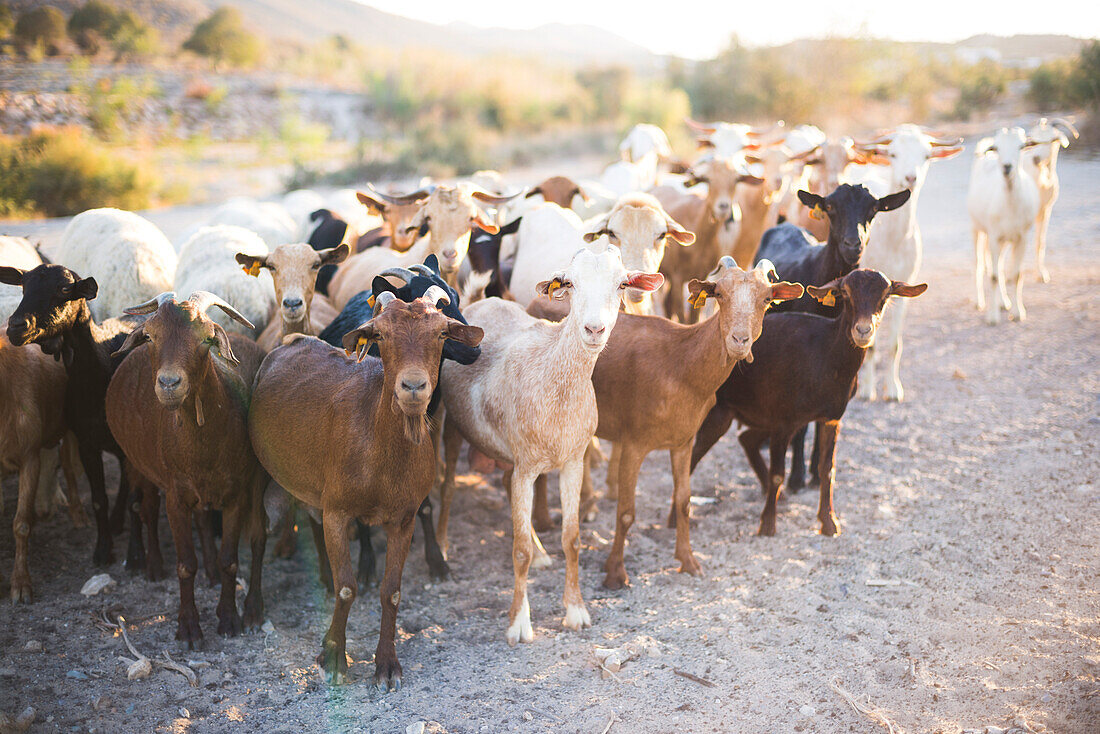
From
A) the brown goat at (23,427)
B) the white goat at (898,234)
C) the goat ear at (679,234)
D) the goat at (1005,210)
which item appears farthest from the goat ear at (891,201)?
the brown goat at (23,427)

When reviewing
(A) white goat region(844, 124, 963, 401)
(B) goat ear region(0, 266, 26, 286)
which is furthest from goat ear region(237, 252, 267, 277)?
(A) white goat region(844, 124, 963, 401)

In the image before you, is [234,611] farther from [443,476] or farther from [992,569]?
[992,569]

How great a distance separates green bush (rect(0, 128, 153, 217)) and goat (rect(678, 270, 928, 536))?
13.0 m

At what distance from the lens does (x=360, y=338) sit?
14.3ft

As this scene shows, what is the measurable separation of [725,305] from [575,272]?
107 centimetres

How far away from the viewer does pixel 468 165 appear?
24375mm

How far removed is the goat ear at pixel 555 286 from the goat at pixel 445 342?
63 cm

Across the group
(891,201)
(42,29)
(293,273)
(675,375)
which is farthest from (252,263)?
(42,29)

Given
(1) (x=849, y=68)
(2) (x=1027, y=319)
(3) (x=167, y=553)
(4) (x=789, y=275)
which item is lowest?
(3) (x=167, y=553)

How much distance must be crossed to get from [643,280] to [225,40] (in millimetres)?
26621

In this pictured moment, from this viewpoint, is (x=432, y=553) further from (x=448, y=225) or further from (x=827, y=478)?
(x=827, y=478)

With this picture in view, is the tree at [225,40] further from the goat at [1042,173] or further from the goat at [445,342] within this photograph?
the goat at [1042,173]

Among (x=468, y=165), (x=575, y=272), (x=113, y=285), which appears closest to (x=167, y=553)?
(x=113, y=285)

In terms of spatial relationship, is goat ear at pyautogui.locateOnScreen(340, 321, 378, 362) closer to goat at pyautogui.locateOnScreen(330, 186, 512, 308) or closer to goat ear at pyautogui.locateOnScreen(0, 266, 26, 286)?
goat at pyautogui.locateOnScreen(330, 186, 512, 308)
